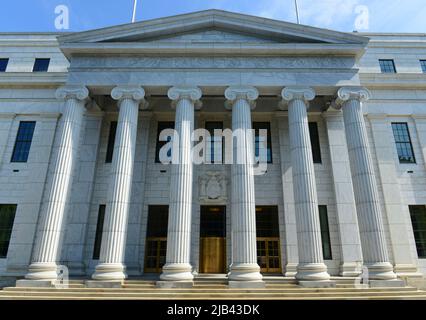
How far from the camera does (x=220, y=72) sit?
2019 cm

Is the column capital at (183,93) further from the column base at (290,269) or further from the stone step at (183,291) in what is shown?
the column base at (290,269)

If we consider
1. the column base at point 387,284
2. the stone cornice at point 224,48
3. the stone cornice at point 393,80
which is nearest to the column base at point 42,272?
the stone cornice at point 224,48

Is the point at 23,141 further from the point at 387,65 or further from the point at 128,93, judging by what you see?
the point at 387,65

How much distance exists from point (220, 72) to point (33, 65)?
1844cm

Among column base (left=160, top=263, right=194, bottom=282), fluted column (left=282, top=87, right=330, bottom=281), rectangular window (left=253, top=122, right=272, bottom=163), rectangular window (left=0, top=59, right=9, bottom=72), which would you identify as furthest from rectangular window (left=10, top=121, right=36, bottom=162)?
fluted column (left=282, top=87, right=330, bottom=281)

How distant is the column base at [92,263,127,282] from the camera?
16.1m

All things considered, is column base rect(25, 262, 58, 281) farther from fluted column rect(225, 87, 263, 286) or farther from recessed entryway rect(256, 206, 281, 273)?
recessed entryway rect(256, 206, 281, 273)

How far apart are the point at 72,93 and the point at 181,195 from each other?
1034 centimetres

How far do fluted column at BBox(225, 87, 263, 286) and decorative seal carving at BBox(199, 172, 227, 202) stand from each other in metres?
4.13

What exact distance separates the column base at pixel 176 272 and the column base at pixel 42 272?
627cm

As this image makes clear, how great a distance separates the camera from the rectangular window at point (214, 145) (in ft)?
75.4

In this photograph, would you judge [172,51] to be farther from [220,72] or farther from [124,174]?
[124,174]
